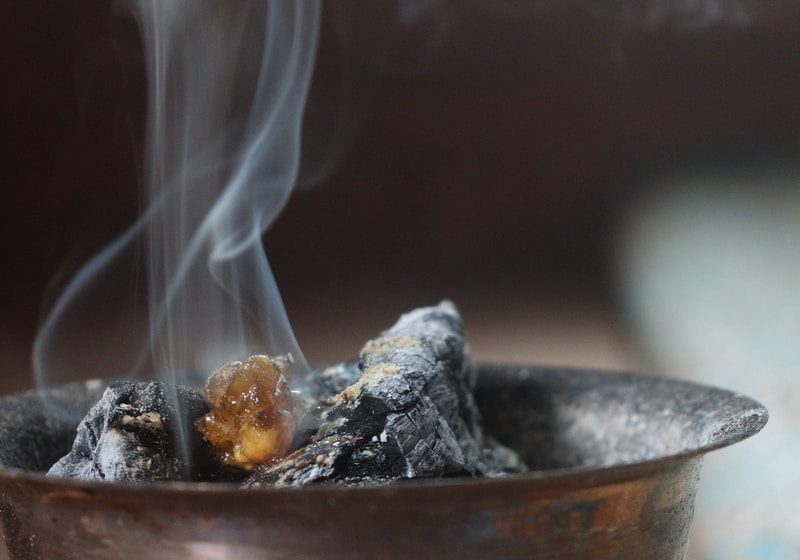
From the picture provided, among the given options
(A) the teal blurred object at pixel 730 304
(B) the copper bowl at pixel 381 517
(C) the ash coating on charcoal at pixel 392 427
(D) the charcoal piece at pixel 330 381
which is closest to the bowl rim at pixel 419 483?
(B) the copper bowl at pixel 381 517

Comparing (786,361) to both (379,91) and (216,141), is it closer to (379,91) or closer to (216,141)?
(379,91)

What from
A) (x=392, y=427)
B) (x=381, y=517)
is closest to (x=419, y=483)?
(x=381, y=517)

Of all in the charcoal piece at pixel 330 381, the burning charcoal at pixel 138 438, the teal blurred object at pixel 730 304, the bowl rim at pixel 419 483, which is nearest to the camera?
the bowl rim at pixel 419 483

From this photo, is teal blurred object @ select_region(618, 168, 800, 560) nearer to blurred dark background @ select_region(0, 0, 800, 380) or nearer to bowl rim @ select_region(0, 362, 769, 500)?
blurred dark background @ select_region(0, 0, 800, 380)

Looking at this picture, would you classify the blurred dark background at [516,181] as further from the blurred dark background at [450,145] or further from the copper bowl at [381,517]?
the copper bowl at [381,517]

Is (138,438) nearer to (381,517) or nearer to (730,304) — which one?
(381,517)
